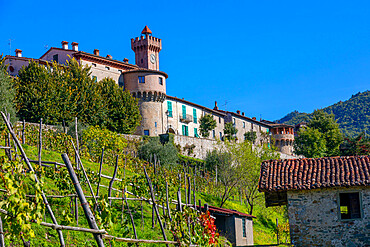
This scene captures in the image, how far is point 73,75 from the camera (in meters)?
43.8

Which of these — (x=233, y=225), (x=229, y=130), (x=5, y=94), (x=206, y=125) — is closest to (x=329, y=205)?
(x=233, y=225)

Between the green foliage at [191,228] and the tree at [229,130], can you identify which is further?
the tree at [229,130]

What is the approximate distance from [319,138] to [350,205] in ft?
142

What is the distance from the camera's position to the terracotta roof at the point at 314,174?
58.0 ft

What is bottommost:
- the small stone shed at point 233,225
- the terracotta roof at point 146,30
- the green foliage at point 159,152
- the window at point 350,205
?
the small stone shed at point 233,225

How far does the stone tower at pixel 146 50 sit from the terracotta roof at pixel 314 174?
1683 inches

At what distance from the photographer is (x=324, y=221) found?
57.6 ft

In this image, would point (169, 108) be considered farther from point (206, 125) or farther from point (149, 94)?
point (206, 125)

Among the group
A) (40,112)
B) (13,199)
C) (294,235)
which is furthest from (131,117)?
(13,199)

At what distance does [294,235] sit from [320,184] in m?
2.12

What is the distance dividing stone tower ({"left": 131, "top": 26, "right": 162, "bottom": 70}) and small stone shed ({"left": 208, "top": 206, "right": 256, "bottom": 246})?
38.9 meters

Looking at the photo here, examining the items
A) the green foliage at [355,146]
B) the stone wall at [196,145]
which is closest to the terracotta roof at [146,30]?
the stone wall at [196,145]

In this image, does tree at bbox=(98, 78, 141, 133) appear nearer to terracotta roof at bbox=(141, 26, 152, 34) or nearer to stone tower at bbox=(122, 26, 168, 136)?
stone tower at bbox=(122, 26, 168, 136)

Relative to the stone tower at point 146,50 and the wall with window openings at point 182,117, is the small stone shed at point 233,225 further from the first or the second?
the stone tower at point 146,50
